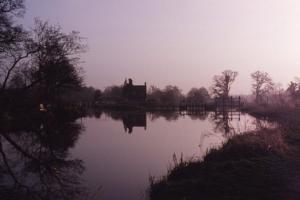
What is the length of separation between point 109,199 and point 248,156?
4704 mm

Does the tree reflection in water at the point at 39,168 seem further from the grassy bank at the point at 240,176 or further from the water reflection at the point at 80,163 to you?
the grassy bank at the point at 240,176

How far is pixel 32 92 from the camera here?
131 ft

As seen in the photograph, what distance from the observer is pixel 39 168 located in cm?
1297

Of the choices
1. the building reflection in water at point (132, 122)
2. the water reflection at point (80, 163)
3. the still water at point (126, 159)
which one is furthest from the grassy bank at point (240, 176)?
the building reflection in water at point (132, 122)

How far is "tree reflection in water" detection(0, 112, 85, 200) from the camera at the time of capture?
990cm

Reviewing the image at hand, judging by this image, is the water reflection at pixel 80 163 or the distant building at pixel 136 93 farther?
the distant building at pixel 136 93

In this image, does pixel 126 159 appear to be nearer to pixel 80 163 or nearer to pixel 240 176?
pixel 80 163

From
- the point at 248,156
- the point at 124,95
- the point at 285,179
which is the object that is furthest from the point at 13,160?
the point at 124,95

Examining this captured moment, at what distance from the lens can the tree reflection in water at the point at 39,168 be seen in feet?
32.5

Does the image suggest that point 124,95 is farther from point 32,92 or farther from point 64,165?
point 64,165

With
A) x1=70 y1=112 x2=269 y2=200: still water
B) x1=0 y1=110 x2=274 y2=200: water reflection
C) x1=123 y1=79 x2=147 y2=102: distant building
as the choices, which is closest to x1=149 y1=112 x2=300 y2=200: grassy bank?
x1=70 y1=112 x2=269 y2=200: still water

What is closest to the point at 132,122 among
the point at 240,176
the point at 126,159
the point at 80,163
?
the point at 126,159

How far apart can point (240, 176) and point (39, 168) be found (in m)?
6.57

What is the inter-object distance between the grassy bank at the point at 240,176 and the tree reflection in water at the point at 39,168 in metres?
2.45
